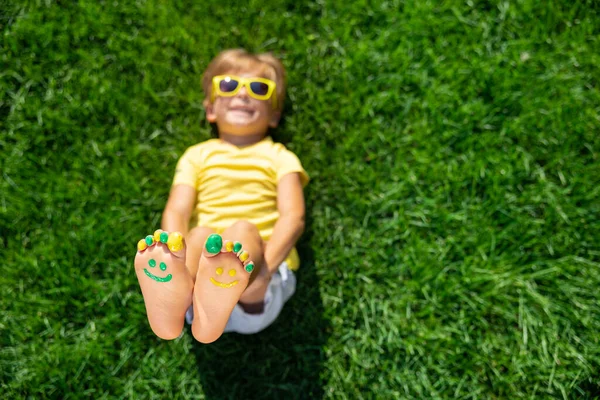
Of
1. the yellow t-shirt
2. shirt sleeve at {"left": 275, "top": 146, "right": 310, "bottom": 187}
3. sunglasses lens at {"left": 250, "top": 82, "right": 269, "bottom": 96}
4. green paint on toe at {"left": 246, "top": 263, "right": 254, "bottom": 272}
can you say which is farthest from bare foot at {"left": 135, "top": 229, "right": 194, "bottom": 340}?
sunglasses lens at {"left": 250, "top": 82, "right": 269, "bottom": 96}

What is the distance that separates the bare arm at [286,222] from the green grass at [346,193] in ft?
1.39

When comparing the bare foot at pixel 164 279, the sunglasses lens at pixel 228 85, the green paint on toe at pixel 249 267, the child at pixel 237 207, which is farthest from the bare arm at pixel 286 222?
the sunglasses lens at pixel 228 85

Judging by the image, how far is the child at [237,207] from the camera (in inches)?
89.9

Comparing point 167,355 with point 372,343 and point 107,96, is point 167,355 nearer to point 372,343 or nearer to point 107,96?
point 372,343

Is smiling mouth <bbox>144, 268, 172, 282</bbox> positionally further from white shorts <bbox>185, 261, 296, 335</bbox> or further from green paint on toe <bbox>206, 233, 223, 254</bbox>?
white shorts <bbox>185, 261, 296, 335</bbox>

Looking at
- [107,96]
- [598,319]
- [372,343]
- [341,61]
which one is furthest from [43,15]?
[598,319]

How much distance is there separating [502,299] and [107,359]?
238 centimetres

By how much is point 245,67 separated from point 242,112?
31 cm

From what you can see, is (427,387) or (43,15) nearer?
(427,387)

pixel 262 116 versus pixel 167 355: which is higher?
pixel 262 116

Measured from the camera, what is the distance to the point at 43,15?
11.2ft

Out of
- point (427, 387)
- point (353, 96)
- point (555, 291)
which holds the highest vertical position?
point (353, 96)

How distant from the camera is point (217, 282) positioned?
219 centimetres

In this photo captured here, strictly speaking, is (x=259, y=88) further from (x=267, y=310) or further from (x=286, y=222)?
(x=267, y=310)
